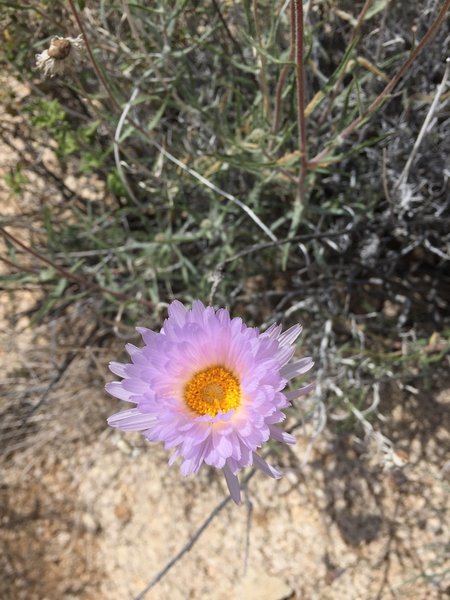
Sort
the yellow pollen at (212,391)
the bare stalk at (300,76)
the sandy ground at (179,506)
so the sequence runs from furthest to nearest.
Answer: the sandy ground at (179,506), the yellow pollen at (212,391), the bare stalk at (300,76)

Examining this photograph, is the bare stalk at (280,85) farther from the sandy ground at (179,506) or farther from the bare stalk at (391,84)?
the sandy ground at (179,506)

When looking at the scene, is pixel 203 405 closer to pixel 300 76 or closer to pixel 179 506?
pixel 300 76

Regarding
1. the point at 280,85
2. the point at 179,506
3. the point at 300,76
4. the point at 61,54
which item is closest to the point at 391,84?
the point at 300,76

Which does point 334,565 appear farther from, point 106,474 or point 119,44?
point 119,44

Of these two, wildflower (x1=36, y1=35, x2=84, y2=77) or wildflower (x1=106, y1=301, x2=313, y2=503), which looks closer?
wildflower (x1=106, y1=301, x2=313, y2=503)

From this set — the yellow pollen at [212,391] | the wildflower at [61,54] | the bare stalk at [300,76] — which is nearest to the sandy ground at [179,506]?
the yellow pollen at [212,391]

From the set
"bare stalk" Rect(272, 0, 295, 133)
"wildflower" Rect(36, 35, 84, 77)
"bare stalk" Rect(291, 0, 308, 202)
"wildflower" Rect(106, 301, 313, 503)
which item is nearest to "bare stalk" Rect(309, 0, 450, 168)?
"bare stalk" Rect(291, 0, 308, 202)

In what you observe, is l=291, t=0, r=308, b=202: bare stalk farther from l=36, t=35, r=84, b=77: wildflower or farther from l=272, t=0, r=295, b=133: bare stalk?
l=36, t=35, r=84, b=77: wildflower
